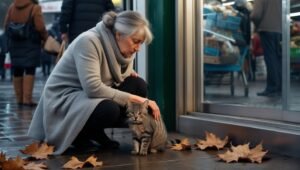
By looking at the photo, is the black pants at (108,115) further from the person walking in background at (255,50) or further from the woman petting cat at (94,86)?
the person walking in background at (255,50)

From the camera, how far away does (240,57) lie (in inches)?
213

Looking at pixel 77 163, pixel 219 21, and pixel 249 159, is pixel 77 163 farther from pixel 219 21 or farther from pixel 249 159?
pixel 219 21

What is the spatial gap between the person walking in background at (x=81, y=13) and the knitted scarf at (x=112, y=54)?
98.4 inches

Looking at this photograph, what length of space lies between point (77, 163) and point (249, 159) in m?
1.25

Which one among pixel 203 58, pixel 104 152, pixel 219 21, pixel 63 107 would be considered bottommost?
pixel 104 152

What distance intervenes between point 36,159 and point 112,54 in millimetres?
1019

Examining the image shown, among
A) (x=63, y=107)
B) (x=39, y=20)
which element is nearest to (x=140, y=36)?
(x=63, y=107)

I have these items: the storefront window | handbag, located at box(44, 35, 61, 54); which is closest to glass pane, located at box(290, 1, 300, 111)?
the storefront window

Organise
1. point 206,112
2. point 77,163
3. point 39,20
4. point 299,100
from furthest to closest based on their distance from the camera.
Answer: point 39,20, point 206,112, point 299,100, point 77,163

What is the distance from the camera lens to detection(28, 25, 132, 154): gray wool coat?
14.1 feet

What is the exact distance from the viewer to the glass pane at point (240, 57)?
4.82 meters

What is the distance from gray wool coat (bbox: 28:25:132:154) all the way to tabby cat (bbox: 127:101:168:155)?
0.56 ft

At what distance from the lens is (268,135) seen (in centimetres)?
438

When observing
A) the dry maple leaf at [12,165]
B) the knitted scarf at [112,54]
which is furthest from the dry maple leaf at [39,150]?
the knitted scarf at [112,54]
